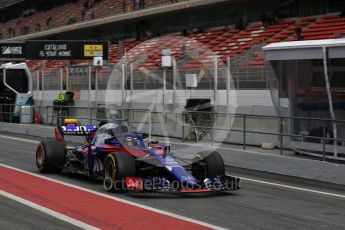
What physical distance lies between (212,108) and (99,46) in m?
15.2

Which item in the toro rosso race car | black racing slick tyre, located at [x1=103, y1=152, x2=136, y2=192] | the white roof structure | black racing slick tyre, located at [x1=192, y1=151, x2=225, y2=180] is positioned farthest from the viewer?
the white roof structure

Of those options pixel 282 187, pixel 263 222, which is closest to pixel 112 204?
pixel 263 222

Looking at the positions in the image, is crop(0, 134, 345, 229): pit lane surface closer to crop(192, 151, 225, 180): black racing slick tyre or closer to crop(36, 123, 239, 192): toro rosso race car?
crop(36, 123, 239, 192): toro rosso race car

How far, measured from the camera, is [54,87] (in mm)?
27922

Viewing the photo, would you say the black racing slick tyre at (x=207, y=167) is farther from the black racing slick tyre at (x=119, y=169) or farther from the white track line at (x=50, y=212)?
the white track line at (x=50, y=212)

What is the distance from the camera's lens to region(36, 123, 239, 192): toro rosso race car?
9125 mm

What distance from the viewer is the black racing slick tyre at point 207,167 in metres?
9.88

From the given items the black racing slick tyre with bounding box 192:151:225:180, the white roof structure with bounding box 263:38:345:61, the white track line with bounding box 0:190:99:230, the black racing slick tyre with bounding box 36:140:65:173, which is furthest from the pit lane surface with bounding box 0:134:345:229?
the white roof structure with bounding box 263:38:345:61

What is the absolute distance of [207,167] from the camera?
991 centimetres

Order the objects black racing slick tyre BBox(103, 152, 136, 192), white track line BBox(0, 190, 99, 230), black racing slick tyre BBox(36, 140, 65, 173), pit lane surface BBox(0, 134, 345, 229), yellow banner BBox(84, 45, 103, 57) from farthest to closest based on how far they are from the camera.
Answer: yellow banner BBox(84, 45, 103, 57) < black racing slick tyre BBox(36, 140, 65, 173) < black racing slick tyre BBox(103, 152, 136, 192) < pit lane surface BBox(0, 134, 345, 229) < white track line BBox(0, 190, 99, 230)

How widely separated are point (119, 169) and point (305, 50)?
216 inches

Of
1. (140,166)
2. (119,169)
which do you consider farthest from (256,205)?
(119,169)

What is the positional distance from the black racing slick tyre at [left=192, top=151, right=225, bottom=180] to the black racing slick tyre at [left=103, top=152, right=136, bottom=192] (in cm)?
123

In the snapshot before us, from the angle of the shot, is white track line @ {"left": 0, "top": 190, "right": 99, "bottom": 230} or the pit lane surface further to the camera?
the pit lane surface
